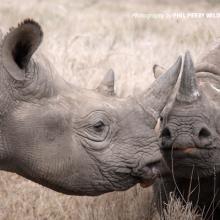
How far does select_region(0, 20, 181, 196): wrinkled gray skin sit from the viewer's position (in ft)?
16.0

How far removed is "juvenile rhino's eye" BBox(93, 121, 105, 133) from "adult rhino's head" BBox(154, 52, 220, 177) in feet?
2.60

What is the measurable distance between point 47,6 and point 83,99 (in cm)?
1431

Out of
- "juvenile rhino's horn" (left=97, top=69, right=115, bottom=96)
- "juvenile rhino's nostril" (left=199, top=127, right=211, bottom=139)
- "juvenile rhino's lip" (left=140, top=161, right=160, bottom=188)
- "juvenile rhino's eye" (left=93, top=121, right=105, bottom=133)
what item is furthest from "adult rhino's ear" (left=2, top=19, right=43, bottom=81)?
"juvenile rhino's nostril" (left=199, top=127, right=211, bottom=139)

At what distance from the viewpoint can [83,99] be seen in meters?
5.20

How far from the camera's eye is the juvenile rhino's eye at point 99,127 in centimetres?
518

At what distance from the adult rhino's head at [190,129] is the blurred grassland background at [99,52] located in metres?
0.50

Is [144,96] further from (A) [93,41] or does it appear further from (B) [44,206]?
(A) [93,41]

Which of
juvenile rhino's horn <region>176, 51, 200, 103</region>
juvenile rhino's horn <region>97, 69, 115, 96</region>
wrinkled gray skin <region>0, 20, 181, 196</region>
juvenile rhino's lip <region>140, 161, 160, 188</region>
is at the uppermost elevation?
juvenile rhino's horn <region>176, 51, 200, 103</region>

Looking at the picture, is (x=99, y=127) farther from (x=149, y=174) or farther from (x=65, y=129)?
(x=149, y=174)

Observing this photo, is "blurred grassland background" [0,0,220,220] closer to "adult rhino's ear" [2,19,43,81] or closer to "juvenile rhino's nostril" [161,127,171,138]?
"adult rhino's ear" [2,19,43,81]

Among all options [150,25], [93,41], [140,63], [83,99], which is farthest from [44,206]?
[150,25]

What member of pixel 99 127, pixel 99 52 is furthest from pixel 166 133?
pixel 99 52

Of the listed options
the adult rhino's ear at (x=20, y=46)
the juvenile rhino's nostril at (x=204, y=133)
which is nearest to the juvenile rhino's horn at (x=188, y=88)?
the juvenile rhino's nostril at (x=204, y=133)

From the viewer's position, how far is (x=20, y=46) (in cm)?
492
